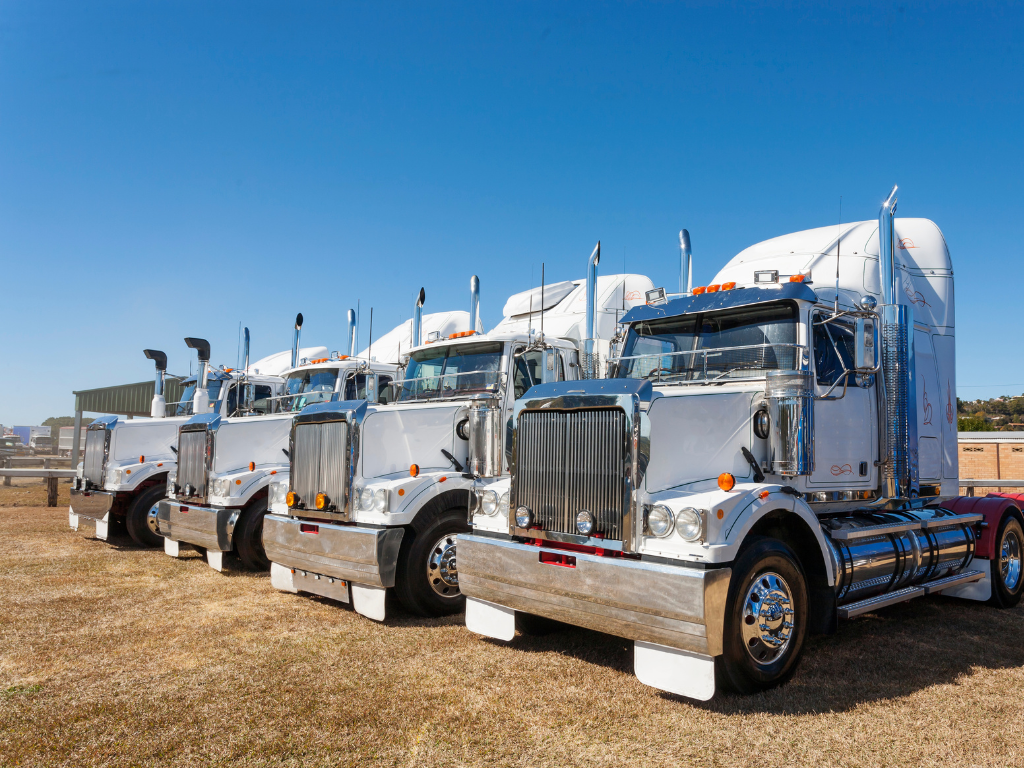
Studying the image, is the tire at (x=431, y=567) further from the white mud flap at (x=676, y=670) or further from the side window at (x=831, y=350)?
the side window at (x=831, y=350)

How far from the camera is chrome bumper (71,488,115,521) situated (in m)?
11.7

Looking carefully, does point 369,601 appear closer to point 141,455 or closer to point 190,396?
point 141,455

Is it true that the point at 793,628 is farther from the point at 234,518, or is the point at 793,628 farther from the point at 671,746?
the point at 234,518

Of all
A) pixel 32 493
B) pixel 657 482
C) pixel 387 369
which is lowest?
pixel 32 493

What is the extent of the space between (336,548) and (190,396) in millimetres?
8623

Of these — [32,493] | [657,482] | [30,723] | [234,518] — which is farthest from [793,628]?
[32,493]

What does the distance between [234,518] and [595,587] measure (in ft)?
19.3

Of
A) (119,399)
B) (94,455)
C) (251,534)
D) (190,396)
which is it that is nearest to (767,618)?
(251,534)

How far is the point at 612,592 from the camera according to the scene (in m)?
4.80

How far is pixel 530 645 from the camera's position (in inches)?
247

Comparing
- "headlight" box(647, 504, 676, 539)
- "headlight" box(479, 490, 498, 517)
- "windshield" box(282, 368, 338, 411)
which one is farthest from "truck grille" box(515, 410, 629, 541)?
"windshield" box(282, 368, 338, 411)

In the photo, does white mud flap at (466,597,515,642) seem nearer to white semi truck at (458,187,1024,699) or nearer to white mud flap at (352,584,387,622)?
white semi truck at (458,187,1024,699)

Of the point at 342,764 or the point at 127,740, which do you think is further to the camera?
the point at 127,740

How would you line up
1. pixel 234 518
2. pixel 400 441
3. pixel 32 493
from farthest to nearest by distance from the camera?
pixel 32 493
pixel 234 518
pixel 400 441
